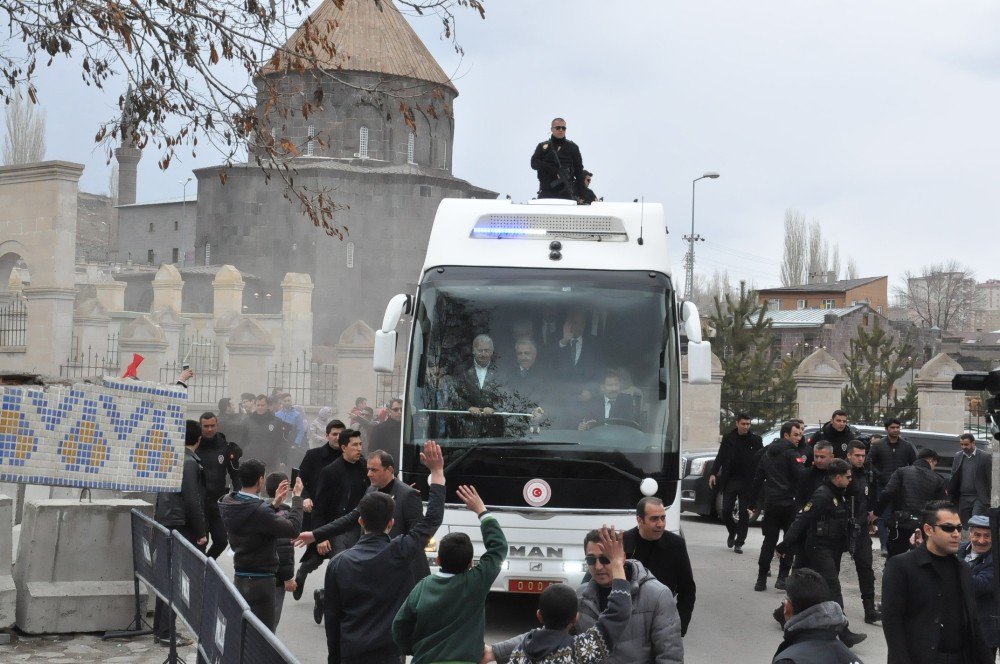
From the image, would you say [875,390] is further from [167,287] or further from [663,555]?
[663,555]

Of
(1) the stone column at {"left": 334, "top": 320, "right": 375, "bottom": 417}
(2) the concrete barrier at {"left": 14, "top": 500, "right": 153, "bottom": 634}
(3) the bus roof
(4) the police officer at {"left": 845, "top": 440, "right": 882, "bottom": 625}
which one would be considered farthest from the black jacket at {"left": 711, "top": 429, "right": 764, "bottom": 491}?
(1) the stone column at {"left": 334, "top": 320, "right": 375, "bottom": 417}

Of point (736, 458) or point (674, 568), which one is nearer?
point (674, 568)

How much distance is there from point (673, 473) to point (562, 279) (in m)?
1.98

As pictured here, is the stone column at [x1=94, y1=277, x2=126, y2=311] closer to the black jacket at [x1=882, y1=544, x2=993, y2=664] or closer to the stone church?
the stone church

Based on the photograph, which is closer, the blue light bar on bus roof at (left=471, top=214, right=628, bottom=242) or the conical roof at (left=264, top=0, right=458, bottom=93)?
→ the blue light bar on bus roof at (left=471, top=214, right=628, bottom=242)

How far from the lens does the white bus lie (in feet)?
34.3

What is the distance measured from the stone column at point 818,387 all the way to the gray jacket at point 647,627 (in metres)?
24.0

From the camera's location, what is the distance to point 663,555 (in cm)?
774

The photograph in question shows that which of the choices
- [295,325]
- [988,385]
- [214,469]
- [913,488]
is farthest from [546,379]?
[295,325]

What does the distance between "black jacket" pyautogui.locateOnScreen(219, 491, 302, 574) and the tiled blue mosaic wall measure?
2333mm

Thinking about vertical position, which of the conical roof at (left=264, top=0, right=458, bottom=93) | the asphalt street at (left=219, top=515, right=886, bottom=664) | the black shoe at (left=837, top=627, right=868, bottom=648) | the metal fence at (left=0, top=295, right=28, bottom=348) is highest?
the conical roof at (left=264, top=0, right=458, bottom=93)

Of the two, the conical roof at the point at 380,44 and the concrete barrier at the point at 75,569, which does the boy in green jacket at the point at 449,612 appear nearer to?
the concrete barrier at the point at 75,569

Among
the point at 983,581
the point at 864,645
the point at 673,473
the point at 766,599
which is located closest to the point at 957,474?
the point at 766,599

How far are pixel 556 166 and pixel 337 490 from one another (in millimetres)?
5436
